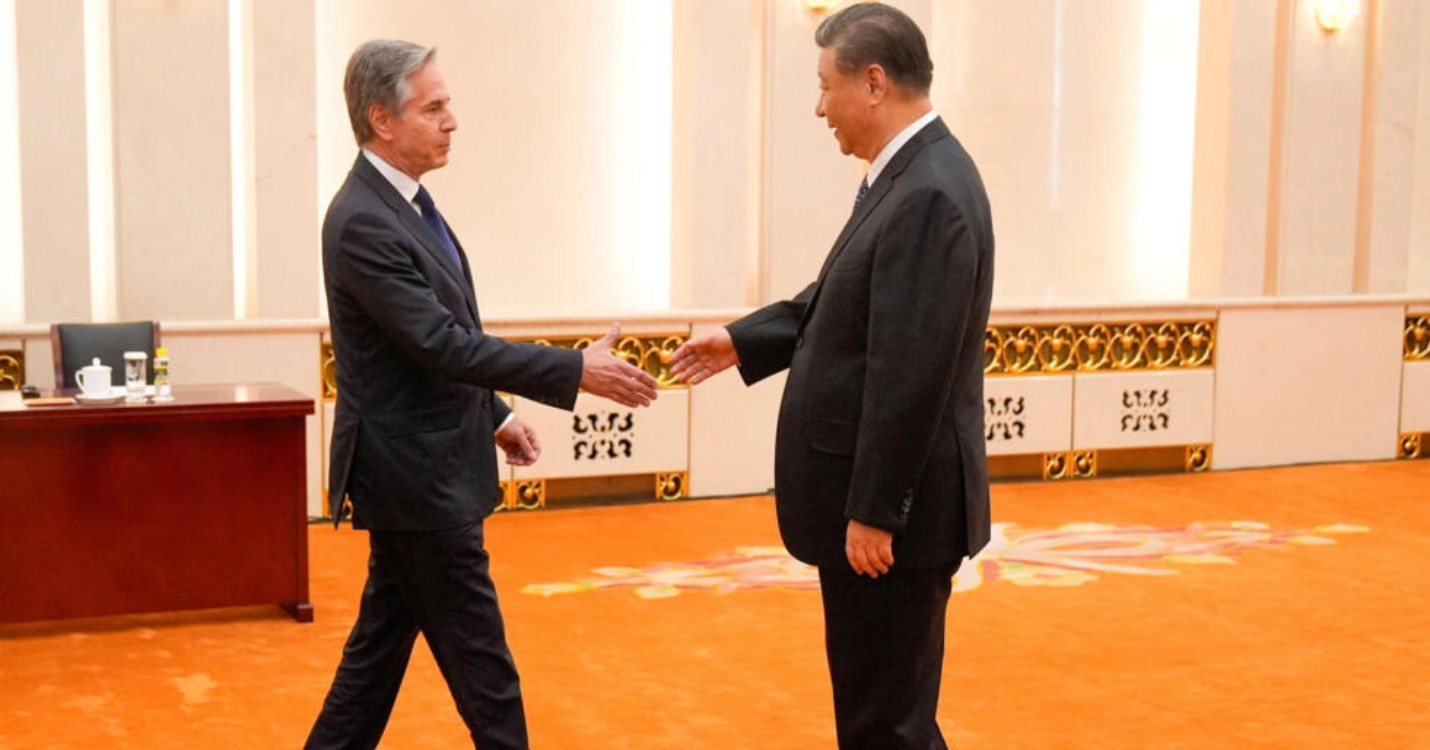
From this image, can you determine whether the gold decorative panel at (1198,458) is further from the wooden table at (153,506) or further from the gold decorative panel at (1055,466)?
the wooden table at (153,506)

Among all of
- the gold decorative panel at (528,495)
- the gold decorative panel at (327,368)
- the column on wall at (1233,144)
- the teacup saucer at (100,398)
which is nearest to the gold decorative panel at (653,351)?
the gold decorative panel at (528,495)

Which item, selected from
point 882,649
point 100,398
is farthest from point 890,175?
point 100,398

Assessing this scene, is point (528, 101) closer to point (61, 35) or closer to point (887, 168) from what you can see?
point (61, 35)

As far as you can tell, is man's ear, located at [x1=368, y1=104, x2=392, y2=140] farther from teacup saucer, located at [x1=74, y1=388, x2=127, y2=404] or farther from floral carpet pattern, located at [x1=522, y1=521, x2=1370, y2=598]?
floral carpet pattern, located at [x1=522, y1=521, x2=1370, y2=598]

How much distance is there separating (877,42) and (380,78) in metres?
1.07

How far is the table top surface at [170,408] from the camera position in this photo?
221 inches

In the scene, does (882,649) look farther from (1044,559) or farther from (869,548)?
(1044,559)

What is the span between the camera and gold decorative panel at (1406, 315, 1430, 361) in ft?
32.4

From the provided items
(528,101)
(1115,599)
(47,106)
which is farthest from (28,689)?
(528,101)

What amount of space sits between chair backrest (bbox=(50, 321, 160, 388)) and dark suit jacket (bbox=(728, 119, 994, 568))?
13.6ft

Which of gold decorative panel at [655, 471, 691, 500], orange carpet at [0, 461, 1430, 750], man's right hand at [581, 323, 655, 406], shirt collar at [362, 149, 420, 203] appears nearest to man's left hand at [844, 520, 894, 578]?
man's right hand at [581, 323, 655, 406]

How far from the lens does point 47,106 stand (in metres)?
7.37

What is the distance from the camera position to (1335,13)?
9.51 meters

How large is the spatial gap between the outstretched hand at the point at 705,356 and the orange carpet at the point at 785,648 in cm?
129
